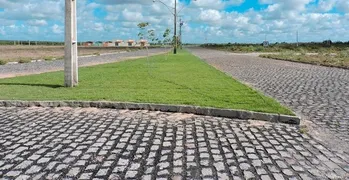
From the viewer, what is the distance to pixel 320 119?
7539 mm

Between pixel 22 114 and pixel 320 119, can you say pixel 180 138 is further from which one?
pixel 22 114

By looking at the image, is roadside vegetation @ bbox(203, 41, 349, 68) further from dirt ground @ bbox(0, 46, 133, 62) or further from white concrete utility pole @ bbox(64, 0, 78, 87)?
dirt ground @ bbox(0, 46, 133, 62)

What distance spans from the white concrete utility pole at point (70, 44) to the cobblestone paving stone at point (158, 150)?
4.23 meters

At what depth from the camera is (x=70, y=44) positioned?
11477 mm

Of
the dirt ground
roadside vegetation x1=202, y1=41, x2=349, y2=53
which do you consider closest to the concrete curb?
the dirt ground

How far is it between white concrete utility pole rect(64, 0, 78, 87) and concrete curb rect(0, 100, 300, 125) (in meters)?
2.92

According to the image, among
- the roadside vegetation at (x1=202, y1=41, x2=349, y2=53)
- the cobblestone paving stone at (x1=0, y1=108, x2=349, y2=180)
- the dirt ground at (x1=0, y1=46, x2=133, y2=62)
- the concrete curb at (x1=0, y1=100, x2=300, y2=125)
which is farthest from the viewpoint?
the roadside vegetation at (x1=202, y1=41, x2=349, y2=53)

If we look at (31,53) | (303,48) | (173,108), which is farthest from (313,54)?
(173,108)

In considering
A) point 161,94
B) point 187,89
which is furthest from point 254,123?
point 187,89

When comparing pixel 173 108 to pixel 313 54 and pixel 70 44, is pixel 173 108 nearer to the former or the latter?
pixel 70 44

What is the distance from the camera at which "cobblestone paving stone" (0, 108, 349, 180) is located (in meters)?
4.41

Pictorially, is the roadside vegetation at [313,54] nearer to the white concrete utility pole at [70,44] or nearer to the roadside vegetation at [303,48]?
the roadside vegetation at [303,48]

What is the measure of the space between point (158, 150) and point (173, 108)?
297 cm

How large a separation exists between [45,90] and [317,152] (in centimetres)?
854
